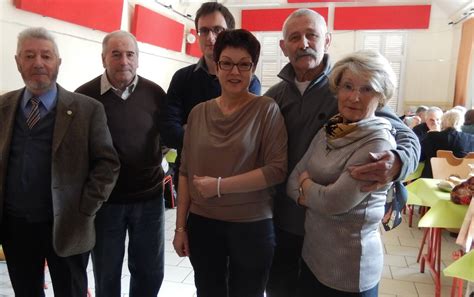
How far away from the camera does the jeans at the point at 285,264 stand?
1760mm

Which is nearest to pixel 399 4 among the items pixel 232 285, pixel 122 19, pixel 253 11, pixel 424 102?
pixel 424 102

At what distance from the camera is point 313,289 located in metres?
1.54

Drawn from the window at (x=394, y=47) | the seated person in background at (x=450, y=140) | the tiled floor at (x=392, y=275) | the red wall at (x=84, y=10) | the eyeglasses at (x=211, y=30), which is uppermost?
the window at (x=394, y=47)

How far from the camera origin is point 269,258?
1637 mm

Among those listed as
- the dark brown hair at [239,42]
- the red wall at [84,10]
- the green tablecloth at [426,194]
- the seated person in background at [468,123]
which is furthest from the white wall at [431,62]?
the dark brown hair at [239,42]

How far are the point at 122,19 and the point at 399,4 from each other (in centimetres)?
684

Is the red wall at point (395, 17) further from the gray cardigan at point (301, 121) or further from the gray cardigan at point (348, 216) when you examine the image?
the gray cardigan at point (348, 216)

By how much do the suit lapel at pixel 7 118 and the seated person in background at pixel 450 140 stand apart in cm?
→ 443

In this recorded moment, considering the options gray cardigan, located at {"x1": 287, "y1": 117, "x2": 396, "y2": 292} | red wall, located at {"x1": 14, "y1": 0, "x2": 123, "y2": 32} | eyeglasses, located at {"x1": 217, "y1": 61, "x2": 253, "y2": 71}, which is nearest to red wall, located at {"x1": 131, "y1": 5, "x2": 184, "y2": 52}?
red wall, located at {"x1": 14, "y1": 0, "x2": 123, "y2": 32}

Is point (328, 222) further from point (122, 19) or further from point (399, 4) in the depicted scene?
point (399, 4)

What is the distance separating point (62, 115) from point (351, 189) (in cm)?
135

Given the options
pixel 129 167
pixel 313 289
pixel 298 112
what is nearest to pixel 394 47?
pixel 298 112

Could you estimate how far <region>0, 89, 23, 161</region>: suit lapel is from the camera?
1.82m

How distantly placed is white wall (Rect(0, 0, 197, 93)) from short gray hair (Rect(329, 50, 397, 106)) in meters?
3.77
